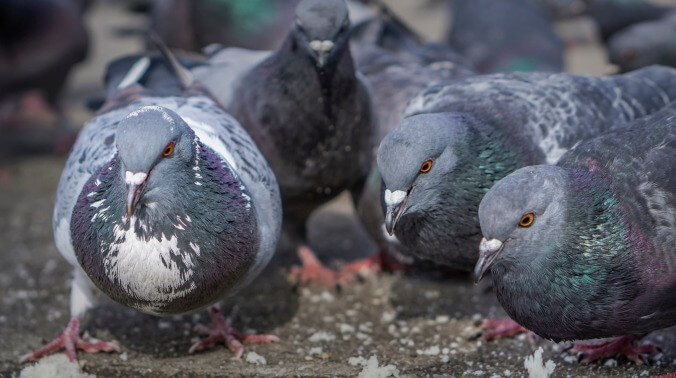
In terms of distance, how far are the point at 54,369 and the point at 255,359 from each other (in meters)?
1.08

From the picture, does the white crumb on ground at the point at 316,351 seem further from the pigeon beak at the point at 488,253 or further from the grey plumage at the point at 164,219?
the pigeon beak at the point at 488,253

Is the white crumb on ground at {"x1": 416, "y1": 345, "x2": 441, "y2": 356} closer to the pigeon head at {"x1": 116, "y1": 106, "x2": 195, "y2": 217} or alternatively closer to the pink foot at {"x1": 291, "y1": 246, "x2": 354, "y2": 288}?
the pink foot at {"x1": 291, "y1": 246, "x2": 354, "y2": 288}

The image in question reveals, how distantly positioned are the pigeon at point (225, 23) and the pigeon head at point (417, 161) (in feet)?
10.9

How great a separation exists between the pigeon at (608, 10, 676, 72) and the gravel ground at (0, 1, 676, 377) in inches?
113

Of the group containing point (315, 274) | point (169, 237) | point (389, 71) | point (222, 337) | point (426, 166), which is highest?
point (426, 166)

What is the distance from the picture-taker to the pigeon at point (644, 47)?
8.38 metres

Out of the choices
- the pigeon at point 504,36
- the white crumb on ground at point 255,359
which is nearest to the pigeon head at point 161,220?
the white crumb on ground at point 255,359

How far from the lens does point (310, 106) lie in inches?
231

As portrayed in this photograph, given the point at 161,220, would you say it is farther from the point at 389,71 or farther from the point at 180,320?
the point at 389,71

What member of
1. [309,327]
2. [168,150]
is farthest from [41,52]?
[168,150]

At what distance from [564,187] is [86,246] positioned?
2300 millimetres

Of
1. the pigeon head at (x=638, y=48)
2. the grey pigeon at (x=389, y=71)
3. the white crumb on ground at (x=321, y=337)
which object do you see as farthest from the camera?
the pigeon head at (x=638, y=48)

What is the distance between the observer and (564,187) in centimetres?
419

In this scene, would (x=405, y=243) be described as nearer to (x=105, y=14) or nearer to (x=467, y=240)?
(x=467, y=240)
